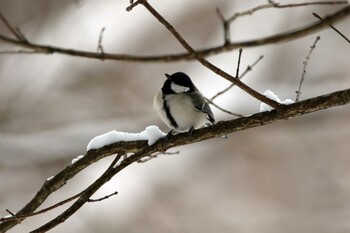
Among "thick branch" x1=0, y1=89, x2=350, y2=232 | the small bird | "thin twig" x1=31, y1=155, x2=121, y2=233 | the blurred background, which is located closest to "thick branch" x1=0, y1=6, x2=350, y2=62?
"thick branch" x1=0, y1=89, x2=350, y2=232

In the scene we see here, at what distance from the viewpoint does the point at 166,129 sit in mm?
4508

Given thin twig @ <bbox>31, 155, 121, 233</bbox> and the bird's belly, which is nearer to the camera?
thin twig @ <bbox>31, 155, 121, 233</bbox>

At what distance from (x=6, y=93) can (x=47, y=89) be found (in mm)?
346

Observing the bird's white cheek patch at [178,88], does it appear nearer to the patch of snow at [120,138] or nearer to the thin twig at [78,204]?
the patch of snow at [120,138]

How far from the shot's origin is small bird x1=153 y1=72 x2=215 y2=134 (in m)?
1.80

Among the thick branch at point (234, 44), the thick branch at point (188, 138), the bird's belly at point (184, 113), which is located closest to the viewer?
the thick branch at point (234, 44)

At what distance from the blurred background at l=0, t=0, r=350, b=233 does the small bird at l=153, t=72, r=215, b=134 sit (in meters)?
2.60

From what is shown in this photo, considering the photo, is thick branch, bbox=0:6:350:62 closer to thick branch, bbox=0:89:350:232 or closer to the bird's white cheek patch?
thick branch, bbox=0:89:350:232

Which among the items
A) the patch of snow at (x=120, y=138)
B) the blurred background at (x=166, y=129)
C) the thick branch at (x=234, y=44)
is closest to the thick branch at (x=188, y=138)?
the patch of snow at (x=120, y=138)

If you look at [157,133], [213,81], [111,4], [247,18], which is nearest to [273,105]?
[157,133]

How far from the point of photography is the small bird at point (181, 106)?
5.92 ft

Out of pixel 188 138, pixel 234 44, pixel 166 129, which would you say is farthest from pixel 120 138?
pixel 166 129

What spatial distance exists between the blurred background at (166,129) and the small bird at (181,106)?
8.53 feet

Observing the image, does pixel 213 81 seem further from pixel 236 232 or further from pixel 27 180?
pixel 27 180
